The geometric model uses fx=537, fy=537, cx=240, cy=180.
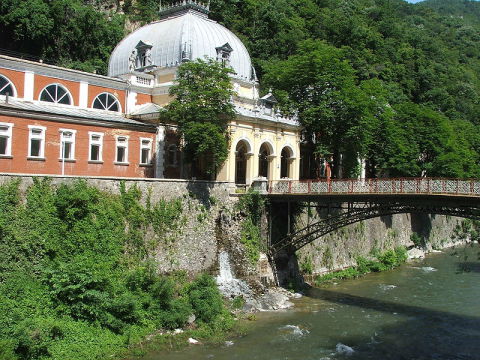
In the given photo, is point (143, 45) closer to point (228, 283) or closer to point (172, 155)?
point (172, 155)

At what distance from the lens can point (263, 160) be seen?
40.7 metres

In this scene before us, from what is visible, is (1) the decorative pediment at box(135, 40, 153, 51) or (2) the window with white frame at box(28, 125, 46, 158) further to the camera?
(1) the decorative pediment at box(135, 40, 153, 51)

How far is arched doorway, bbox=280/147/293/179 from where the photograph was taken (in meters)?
41.8

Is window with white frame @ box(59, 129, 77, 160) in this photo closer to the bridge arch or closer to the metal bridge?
the metal bridge

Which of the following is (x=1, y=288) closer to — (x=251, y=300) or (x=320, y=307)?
(x=251, y=300)

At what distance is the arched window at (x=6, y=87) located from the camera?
33.4 meters

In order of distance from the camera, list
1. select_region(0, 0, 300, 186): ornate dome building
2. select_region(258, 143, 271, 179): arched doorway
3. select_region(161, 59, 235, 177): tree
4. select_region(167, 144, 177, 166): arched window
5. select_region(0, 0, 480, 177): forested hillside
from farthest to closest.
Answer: select_region(0, 0, 480, 177): forested hillside < select_region(258, 143, 271, 179): arched doorway < select_region(167, 144, 177, 166): arched window < select_region(161, 59, 235, 177): tree < select_region(0, 0, 300, 186): ornate dome building

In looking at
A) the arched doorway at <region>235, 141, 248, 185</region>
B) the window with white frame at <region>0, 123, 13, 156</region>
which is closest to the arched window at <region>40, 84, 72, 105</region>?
the window with white frame at <region>0, 123, 13, 156</region>

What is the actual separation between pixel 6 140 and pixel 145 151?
9747 mm

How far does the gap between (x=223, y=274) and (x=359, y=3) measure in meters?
84.6

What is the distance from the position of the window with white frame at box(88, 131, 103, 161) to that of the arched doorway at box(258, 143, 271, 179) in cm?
1162

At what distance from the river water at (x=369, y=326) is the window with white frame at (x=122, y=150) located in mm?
13650

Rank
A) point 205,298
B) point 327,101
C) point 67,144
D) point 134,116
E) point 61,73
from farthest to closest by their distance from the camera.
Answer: point 327,101
point 134,116
point 61,73
point 67,144
point 205,298

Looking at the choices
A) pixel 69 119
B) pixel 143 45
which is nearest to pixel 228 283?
pixel 69 119
